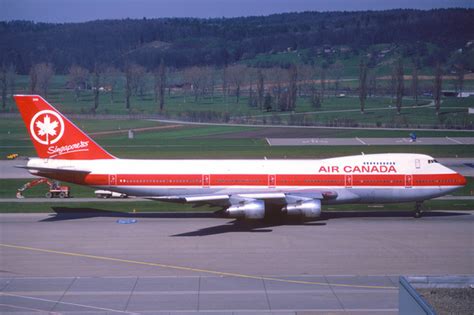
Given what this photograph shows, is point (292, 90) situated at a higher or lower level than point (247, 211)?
higher

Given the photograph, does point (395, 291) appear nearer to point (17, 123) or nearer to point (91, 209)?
point (91, 209)

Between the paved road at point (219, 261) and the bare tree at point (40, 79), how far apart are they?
62.4 meters

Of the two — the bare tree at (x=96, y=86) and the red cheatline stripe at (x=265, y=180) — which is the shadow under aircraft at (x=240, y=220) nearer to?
the red cheatline stripe at (x=265, y=180)

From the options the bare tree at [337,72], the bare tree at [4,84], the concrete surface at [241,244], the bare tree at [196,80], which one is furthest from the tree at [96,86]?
the concrete surface at [241,244]

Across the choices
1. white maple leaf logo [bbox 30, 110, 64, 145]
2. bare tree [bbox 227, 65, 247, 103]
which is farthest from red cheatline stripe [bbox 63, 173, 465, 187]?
bare tree [bbox 227, 65, 247, 103]

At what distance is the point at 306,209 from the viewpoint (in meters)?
42.2

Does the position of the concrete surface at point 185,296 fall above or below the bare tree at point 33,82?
below

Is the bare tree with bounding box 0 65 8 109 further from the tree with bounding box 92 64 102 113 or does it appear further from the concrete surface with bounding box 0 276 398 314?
the concrete surface with bounding box 0 276 398 314

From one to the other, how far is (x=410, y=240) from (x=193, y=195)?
596 inches

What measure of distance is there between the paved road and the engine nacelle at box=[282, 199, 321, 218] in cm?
99

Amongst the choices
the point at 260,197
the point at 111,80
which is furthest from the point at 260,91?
the point at 260,197

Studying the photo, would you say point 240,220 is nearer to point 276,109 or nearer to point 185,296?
point 185,296

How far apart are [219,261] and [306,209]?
10.4 m

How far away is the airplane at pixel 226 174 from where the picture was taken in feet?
147
